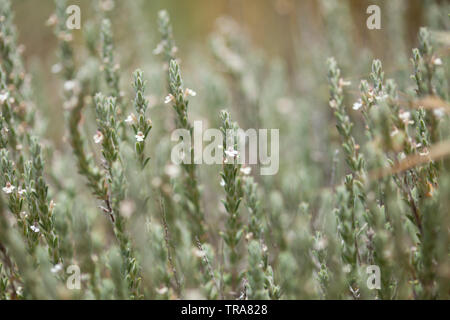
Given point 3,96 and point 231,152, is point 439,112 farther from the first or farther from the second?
point 3,96

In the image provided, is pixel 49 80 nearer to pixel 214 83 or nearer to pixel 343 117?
pixel 214 83

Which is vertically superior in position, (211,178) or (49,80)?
(49,80)

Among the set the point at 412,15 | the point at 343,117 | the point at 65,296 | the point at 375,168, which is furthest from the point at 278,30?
the point at 65,296

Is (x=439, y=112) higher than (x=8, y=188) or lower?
higher

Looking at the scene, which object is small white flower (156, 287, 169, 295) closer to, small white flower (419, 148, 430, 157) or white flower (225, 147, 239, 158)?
white flower (225, 147, 239, 158)

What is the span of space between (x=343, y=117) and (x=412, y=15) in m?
2.34

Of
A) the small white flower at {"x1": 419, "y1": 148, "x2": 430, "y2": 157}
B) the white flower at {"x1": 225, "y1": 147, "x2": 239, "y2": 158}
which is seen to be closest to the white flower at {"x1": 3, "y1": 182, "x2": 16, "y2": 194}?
the white flower at {"x1": 225, "y1": 147, "x2": 239, "y2": 158}

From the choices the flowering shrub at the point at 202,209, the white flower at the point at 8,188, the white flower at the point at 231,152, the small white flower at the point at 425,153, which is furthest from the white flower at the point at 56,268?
the small white flower at the point at 425,153

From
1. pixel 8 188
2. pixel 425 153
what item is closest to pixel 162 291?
pixel 8 188

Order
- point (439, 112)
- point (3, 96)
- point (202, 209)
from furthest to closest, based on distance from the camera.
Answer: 1. point (202, 209)
2. point (3, 96)
3. point (439, 112)

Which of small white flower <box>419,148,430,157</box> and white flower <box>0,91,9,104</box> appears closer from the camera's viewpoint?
small white flower <box>419,148,430,157</box>

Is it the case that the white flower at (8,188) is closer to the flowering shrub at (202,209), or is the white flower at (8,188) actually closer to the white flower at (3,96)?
the flowering shrub at (202,209)

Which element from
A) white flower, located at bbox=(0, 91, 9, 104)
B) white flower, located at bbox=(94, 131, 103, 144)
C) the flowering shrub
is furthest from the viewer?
white flower, located at bbox=(0, 91, 9, 104)

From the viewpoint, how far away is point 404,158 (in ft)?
3.63
